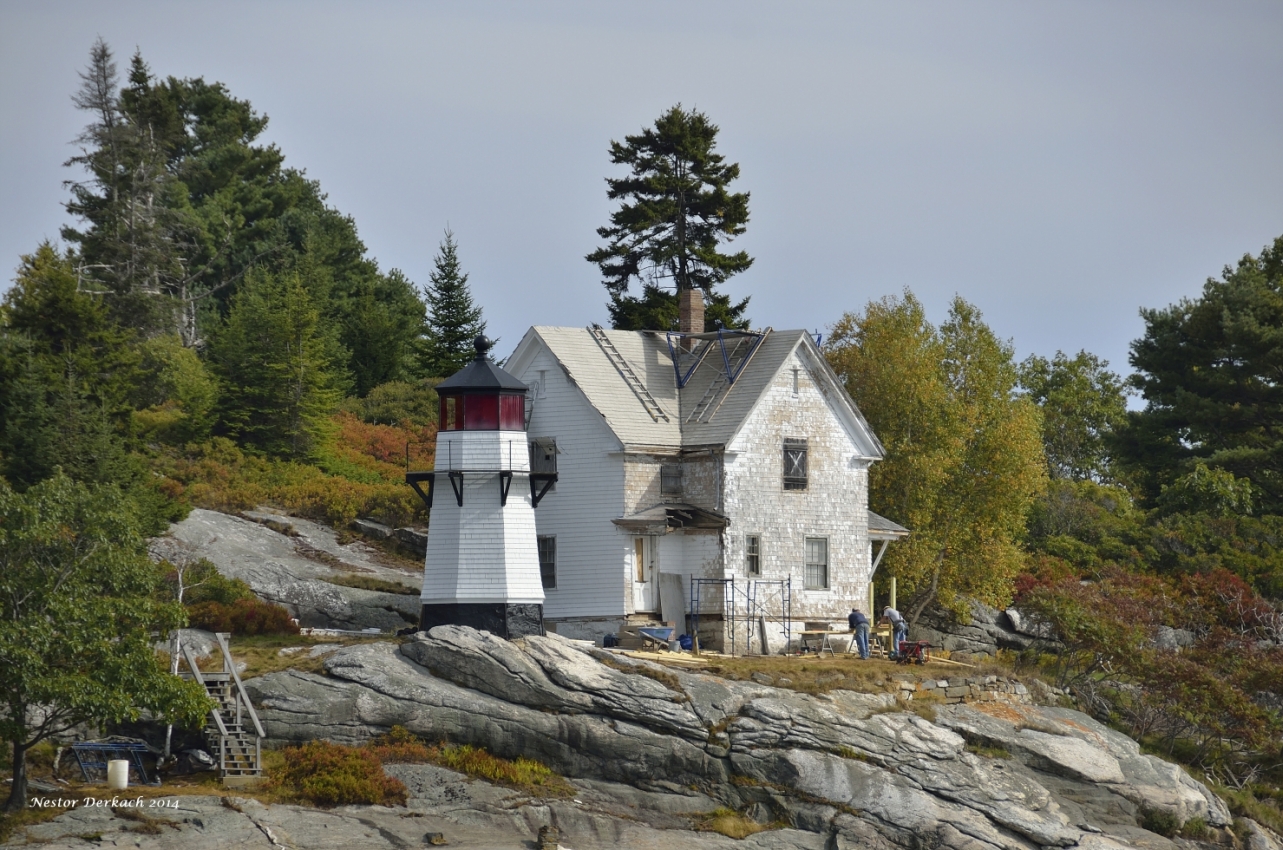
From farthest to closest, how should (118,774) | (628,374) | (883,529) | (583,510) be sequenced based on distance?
(883,529) → (628,374) → (583,510) → (118,774)

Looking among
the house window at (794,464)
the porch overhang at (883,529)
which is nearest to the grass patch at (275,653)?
the house window at (794,464)

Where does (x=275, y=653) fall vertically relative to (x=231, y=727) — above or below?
above

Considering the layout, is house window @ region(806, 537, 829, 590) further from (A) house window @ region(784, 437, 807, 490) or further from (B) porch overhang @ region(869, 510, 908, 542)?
(B) porch overhang @ region(869, 510, 908, 542)

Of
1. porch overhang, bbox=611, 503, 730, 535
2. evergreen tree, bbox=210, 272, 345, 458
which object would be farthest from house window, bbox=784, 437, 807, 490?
evergreen tree, bbox=210, 272, 345, 458

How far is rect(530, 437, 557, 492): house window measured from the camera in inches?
1719

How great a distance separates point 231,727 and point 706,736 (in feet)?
33.6

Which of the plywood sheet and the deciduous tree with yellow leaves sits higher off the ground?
the deciduous tree with yellow leaves

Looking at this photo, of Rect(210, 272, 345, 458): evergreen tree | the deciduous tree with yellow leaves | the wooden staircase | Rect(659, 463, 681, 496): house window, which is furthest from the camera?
Rect(210, 272, 345, 458): evergreen tree

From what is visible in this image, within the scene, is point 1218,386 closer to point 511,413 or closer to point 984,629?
point 984,629

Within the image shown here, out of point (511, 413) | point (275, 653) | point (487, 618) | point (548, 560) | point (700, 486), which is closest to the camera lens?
point (275, 653)

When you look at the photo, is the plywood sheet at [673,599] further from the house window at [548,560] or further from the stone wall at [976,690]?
the stone wall at [976,690]

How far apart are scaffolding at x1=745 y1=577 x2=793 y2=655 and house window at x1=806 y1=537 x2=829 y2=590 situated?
2.59ft

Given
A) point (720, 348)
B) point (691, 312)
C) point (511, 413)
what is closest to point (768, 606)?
point (720, 348)

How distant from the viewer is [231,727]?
32781mm
